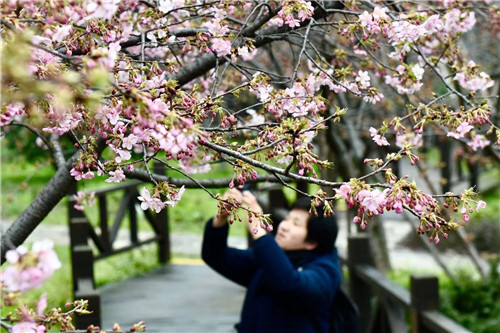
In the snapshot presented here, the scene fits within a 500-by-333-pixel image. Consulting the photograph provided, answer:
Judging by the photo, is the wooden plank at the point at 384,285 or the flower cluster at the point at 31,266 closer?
the flower cluster at the point at 31,266

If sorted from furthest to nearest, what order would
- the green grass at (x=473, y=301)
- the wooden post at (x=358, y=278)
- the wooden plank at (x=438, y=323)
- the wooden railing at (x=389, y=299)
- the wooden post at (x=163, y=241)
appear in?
the wooden post at (x=163, y=241) → the green grass at (x=473, y=301) → the wooden post at (x=358, y=278) → the wooden railing at (x=389, y=299) → the wooden plank at (x=438, y=323)

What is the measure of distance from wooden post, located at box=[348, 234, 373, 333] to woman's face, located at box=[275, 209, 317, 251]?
1197 millimetres

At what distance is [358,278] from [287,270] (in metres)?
1.86

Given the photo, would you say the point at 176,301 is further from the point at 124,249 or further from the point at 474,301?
the point at 474,301

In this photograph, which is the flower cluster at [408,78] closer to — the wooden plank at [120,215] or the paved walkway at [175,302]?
the paved walkway at [175,302]

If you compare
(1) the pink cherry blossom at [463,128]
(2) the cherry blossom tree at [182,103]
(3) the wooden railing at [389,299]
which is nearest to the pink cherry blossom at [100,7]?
(2) the cherry blossom tree at [182,103]

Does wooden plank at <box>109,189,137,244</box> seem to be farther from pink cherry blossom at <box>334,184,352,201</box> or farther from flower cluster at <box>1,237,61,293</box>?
flower cluster at <box>1,237,61,293</box>

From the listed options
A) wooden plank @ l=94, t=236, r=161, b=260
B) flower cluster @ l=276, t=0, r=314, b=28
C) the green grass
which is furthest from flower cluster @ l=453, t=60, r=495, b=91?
wooden plank @ l=94, t=236, r=161, b=260

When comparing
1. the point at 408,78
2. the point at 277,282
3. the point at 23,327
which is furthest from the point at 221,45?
the point at 277,282

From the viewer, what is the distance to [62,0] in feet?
4.88

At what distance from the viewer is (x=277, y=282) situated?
12.1ft

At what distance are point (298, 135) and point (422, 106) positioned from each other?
0.86m

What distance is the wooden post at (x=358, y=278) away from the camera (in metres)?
5.30

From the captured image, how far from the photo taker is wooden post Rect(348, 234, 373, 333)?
5.30 m
